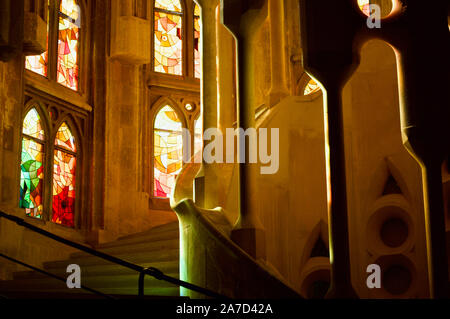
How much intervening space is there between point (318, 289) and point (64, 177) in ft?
Answer: 18.6

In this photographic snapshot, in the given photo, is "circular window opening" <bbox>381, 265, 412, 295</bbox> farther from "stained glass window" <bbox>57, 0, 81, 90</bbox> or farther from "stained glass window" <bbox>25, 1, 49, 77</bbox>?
"stained glass window" <bbox>57, 0, 81, 90</bbox>

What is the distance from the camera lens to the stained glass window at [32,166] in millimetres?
11938

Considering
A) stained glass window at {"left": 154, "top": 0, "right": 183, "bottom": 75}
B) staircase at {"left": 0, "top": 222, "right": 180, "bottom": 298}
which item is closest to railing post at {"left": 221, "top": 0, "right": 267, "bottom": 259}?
staircase at {"left": 0, "top": 222, "right": 180, "bottom": 298}

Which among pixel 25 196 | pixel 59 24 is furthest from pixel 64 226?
pixel 59 24

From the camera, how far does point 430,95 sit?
20.7ft

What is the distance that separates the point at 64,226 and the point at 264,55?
4.72m

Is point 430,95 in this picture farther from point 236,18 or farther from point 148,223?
point 148,223

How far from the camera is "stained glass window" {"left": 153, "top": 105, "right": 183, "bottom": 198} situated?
13945 millimetres

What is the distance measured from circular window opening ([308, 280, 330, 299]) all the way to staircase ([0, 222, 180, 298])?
4.71 feet

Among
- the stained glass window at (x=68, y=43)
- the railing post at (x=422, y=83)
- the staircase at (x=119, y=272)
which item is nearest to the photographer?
the railing post at (x=422, y=83)

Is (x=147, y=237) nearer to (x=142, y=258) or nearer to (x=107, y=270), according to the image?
(x=142, y=258)

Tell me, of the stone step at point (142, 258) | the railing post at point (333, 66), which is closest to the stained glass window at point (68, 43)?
the stone step at point (142, 258)

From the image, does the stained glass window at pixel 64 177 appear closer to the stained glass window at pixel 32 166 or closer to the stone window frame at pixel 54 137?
the stone window frame at pixel 54 137

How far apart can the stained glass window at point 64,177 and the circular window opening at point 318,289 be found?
527 centimetres
